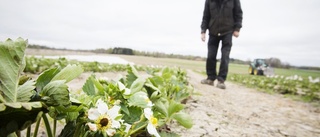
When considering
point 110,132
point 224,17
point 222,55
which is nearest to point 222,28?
point 224,17

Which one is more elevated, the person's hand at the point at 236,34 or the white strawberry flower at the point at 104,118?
the person's hand at the point at 236,34

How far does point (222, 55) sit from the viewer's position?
4.88m

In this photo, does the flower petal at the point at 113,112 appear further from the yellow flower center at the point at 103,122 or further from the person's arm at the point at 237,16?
the person's arm at the point at 237,16

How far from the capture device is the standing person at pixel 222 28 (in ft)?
15.9

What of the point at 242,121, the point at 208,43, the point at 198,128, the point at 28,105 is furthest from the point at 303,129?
the point at 208,43

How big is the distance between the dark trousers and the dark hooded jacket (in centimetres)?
14

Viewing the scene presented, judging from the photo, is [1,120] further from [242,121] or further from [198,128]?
[242,121]

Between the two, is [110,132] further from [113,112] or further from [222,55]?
[222,55]

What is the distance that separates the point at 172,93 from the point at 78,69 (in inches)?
53.0

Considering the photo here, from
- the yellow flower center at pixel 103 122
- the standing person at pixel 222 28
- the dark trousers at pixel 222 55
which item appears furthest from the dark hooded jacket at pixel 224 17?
the yellow flower center at pixel 103 122

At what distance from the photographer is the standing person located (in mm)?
4852

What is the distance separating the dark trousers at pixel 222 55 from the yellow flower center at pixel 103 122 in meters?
4.38

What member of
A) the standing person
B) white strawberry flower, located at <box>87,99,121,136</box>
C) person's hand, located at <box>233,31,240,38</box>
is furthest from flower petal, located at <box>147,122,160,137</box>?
person's hand, located at <box>233,31,240,38</box>

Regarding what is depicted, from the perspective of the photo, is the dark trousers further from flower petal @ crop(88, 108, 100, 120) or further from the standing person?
flower petal @ crop(88, 108, 100, 120)
